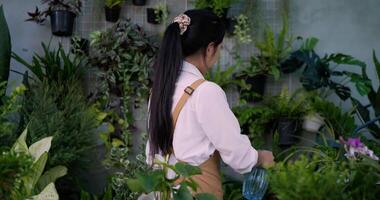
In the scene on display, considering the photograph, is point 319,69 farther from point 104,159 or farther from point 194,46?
point 194,46

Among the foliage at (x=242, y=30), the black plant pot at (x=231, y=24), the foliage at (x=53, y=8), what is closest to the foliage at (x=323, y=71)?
the foliage at (x=242, y=30)

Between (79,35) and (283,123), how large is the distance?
5.13 feet

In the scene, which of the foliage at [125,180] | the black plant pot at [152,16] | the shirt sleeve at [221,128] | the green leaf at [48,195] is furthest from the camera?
the black plant pot at [152,16]

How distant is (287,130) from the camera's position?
4.50 meters

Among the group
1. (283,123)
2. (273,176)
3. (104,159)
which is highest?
(273,176)

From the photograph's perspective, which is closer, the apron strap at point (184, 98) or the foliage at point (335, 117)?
the apron strap at point (184, 98)

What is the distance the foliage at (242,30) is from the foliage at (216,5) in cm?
13

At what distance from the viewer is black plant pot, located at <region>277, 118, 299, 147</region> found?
450cm

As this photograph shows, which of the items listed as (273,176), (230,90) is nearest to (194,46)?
(273,176)

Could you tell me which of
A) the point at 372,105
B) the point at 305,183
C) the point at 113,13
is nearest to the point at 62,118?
the point at 113,13

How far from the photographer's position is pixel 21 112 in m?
4.06

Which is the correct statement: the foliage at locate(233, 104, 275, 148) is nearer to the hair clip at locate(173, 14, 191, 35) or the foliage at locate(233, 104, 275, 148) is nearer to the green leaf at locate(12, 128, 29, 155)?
the green leaf at locate(12, 128, 29, 155)

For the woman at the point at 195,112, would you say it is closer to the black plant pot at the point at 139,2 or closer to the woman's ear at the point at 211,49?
the woman's ear at the point at 211,49

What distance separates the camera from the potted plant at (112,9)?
15.1 ft
